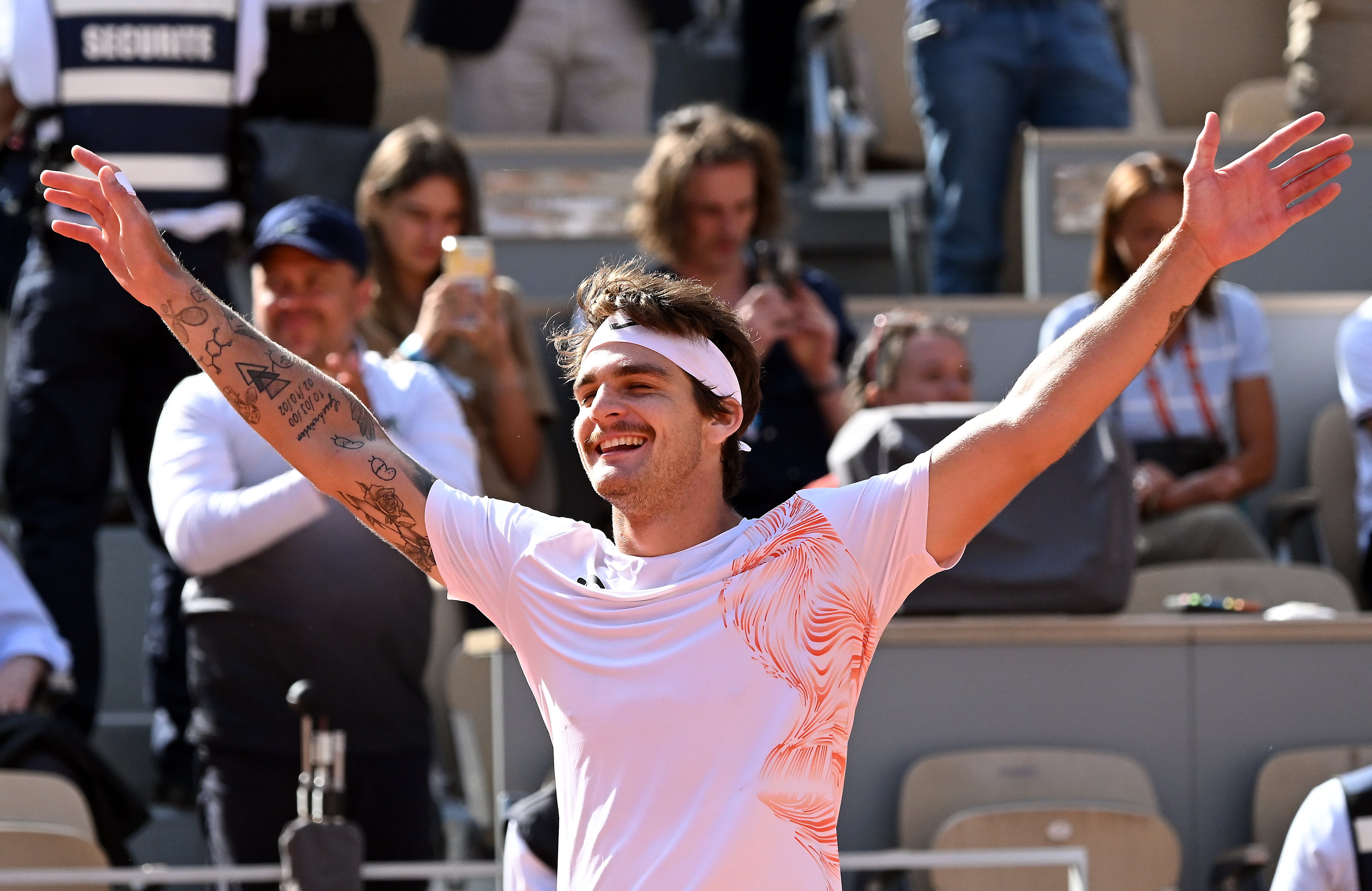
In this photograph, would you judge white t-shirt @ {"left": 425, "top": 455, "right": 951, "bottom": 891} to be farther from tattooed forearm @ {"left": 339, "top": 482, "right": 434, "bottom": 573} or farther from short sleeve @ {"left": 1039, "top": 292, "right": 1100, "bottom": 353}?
short sleeve @ {"left": 1039, "top": 292, "right": 1100, "bottom": 353}

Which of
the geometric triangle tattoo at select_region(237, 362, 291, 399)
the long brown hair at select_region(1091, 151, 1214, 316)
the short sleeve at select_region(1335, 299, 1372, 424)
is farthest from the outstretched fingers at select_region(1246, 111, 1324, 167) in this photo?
the short sleeve at select_region(1335, 299, 1372, 424)

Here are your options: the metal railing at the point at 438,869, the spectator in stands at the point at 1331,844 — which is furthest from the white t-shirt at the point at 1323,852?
the metal railing at the point at 438,869

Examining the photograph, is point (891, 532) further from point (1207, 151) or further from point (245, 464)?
point (245, 464)

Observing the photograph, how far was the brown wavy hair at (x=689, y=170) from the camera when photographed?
182 inches

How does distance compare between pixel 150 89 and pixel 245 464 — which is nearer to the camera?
pixel 245 464

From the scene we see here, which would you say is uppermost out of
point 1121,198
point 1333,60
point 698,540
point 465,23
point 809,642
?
point 465,23

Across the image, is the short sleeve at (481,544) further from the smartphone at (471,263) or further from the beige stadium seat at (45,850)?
the smartphone at (471,263)

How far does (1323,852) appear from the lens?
2945 mm

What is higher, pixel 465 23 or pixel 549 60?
pixel 465 23

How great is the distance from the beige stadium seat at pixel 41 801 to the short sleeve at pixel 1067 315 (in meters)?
2.70

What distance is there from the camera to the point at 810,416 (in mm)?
4527

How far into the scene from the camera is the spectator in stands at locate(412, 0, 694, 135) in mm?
5977

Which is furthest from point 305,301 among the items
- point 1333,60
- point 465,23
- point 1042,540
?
point 1333,60

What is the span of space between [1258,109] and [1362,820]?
15.3 ft
